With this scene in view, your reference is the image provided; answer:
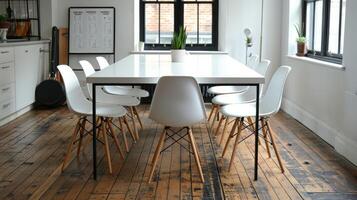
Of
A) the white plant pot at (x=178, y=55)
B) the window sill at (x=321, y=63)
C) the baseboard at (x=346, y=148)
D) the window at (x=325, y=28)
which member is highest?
the window at (x=325, y=28)

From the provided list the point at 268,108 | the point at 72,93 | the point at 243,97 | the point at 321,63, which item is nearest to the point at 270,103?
the point at 268,108

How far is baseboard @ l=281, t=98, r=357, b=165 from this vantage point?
170 inches

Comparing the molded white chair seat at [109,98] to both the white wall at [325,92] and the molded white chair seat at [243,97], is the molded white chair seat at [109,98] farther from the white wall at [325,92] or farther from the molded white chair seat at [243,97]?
the white wall at [325,92]

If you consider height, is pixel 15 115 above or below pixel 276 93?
below

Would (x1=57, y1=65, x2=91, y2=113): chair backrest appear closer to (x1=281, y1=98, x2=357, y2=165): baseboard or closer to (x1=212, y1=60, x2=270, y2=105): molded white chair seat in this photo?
(x1=212, y1=60, x2=270, y2=105): molded white chair seat

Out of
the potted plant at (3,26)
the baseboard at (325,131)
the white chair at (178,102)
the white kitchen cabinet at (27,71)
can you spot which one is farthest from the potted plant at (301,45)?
the potted plant at (3,26)

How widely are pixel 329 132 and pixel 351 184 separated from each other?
4.58 feet

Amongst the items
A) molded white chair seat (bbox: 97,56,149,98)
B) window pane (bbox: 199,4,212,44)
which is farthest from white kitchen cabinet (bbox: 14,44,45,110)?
window pane (bbox: 199,4,212,44)

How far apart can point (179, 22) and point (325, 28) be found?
286 centimetres

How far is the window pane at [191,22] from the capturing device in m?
8.02

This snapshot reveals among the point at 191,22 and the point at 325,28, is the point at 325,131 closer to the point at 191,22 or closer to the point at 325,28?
the point at 325,28

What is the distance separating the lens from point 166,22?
8055mm

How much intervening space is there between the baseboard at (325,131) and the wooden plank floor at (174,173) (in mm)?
90

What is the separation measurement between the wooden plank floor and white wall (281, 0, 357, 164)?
18 cm
